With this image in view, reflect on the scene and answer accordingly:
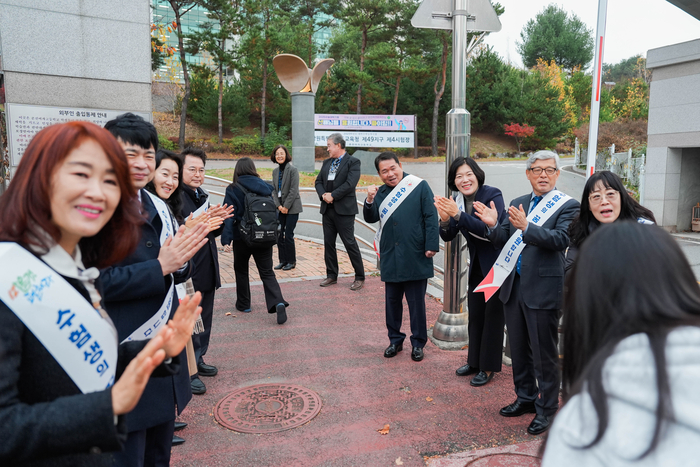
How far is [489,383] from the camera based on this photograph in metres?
4.15

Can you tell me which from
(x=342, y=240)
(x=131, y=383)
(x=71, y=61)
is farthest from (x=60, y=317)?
A: (x=342, y=240)

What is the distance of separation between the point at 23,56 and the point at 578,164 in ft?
96.4

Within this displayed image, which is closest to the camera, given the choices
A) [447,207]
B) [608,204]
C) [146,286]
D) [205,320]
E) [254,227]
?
[146,286]

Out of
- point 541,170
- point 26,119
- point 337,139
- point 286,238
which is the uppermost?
point 26,119

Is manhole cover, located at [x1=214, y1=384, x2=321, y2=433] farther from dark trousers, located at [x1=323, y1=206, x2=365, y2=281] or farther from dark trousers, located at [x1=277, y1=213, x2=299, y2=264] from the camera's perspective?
dark trousers, located at [x1=277, y1=213, x2=299, y2=264]

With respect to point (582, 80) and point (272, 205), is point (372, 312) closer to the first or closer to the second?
point (272, 205)

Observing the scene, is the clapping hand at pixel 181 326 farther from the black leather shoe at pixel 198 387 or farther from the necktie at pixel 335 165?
the necktie at pixel 335 165

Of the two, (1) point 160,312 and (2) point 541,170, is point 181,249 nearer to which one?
(1) point 160,312

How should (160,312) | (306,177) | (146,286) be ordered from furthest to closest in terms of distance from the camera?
(306,177) → (160,312) → (146,286)

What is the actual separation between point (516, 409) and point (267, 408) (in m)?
1.77

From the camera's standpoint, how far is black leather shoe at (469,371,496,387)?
4082 millimetres

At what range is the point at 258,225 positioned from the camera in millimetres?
5258

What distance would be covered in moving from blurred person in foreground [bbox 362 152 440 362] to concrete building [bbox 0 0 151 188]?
11.9 feet

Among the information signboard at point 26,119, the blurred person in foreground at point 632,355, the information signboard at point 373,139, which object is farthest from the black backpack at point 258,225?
the information signboard at point 373,139
